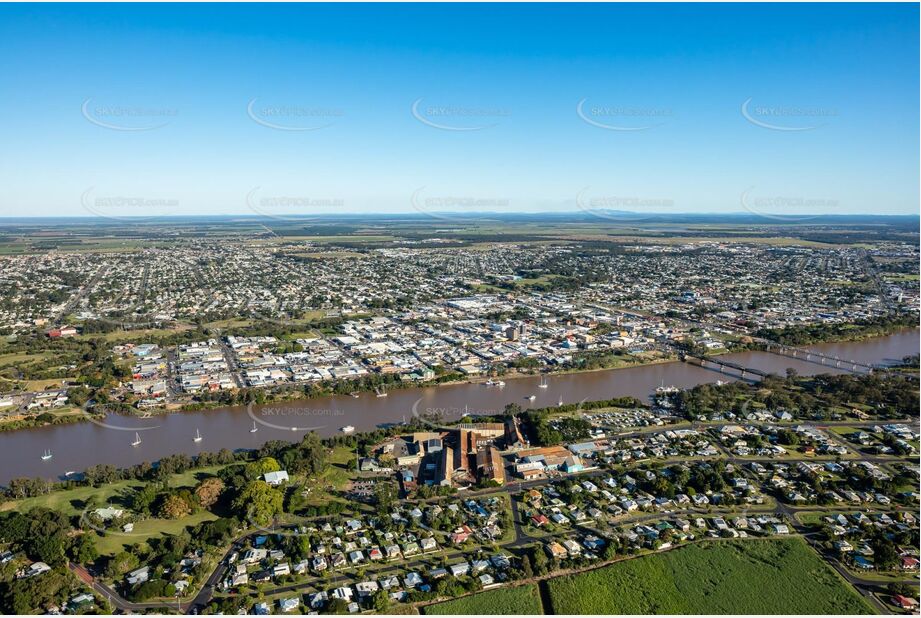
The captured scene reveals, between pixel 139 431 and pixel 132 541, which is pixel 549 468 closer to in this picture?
pixel 132 541

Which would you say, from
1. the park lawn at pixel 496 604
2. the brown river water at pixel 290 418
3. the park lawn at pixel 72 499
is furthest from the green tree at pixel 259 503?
the park lawn at pixel 496 604

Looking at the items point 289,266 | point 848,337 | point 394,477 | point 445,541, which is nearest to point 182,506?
point 394,477

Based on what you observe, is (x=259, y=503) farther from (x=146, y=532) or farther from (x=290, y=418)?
(x=290, y=418)

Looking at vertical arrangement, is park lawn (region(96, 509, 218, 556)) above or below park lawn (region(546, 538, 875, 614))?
above

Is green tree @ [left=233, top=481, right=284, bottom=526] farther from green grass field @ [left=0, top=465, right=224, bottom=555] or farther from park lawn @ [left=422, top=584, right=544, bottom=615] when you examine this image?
park lawn @ [left=422, top=584, right=544, bottom=615]

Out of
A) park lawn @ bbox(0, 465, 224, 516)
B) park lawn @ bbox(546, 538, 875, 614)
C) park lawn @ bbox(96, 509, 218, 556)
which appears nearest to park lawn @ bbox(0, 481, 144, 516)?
park lawn @ bbox(0, 465, 224, 516)

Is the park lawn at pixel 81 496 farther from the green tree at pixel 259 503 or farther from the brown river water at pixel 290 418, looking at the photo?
the green tree at pixel 259 503

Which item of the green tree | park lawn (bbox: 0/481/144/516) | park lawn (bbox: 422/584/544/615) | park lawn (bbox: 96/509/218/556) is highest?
the green tree
